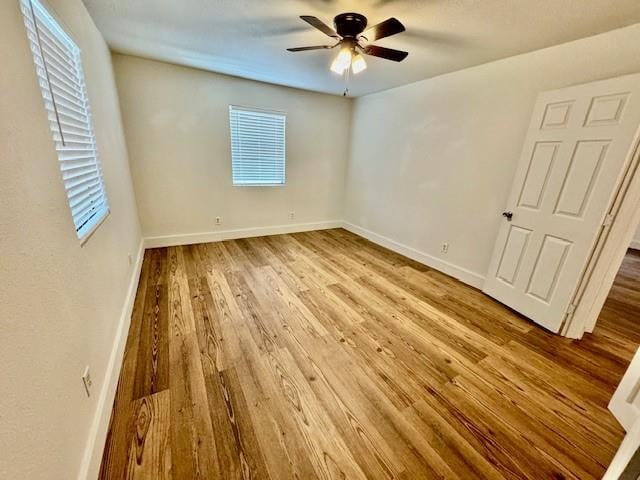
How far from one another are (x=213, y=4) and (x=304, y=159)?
2.76m

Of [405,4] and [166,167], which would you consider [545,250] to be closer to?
[405,4]

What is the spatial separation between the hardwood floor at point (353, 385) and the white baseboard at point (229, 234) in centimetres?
102

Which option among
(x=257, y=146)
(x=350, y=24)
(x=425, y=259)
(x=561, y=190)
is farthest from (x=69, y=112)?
(x=425, y=259)

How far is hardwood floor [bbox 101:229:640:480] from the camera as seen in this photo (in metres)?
1.25

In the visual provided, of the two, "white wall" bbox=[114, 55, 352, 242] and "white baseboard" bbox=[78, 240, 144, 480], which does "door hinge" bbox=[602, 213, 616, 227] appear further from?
"white wall" bbox=[114, 55, 352, 242]

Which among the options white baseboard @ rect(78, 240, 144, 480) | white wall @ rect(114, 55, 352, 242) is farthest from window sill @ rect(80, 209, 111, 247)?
white wall @ rect(114, 55, 352, 242)

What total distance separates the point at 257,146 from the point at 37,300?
364cm

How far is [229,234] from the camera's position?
4.21m

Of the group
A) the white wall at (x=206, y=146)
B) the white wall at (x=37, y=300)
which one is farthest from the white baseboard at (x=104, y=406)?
the white wall at (x=206, y=146)

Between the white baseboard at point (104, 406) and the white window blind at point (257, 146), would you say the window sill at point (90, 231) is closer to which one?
the white baseboard at point (104, 406)

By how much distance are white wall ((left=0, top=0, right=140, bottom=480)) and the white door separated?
3.29 m

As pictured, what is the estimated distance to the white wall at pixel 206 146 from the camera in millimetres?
3268

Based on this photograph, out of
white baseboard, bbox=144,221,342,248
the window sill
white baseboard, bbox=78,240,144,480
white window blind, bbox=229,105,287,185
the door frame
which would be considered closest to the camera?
white baseboard, bbox=78,240,144,480

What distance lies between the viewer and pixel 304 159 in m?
4.56
